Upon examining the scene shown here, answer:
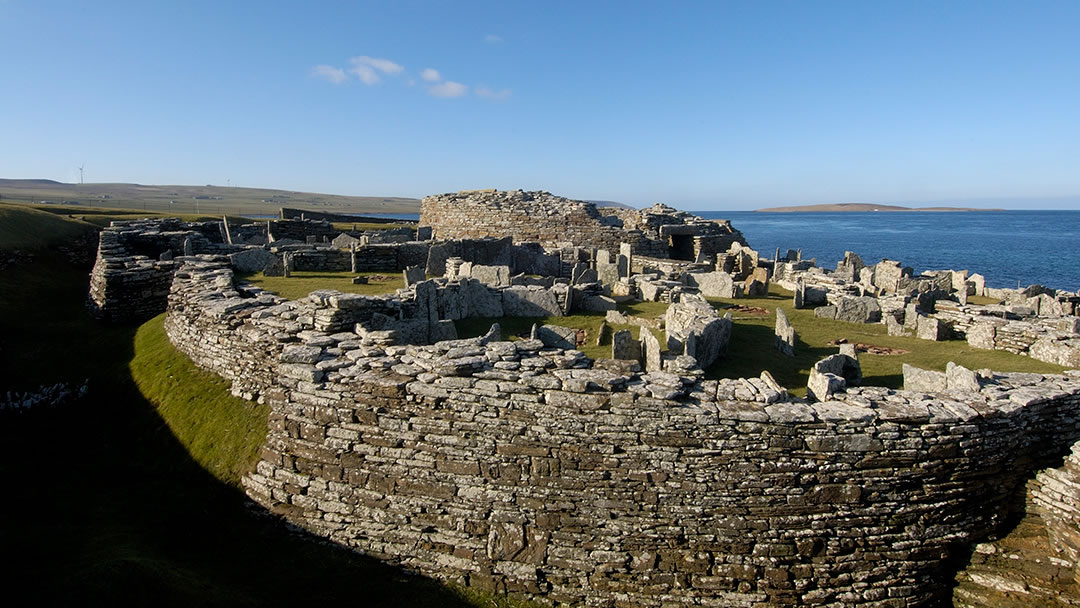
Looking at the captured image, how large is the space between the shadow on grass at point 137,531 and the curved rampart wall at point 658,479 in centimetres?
53

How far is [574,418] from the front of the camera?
24.3ft

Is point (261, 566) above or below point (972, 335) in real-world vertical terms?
below

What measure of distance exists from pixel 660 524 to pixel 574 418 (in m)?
1.72

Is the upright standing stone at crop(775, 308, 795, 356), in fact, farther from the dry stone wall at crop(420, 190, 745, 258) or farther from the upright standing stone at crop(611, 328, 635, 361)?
the dry stone wall at crop(420, 190, 745, 258)

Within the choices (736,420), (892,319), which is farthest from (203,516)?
(892,319)

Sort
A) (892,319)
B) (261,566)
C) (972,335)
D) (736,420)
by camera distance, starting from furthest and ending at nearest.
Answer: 1. (892,319)
2. (972,335)
3. (261,566)
4. (736,420)

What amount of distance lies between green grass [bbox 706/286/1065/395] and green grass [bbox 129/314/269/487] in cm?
812

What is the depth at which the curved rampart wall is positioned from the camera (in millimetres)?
7305

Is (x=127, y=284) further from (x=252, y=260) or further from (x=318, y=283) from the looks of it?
(x=318, y=283)

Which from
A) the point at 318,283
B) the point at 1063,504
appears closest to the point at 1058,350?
the point at 1063,504

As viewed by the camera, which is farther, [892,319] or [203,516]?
[892,319]

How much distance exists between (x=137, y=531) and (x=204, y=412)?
3.10 meters

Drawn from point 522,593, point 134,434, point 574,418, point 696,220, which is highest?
point 696,220

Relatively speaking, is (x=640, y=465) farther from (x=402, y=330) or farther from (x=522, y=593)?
(x=402, y=330)
